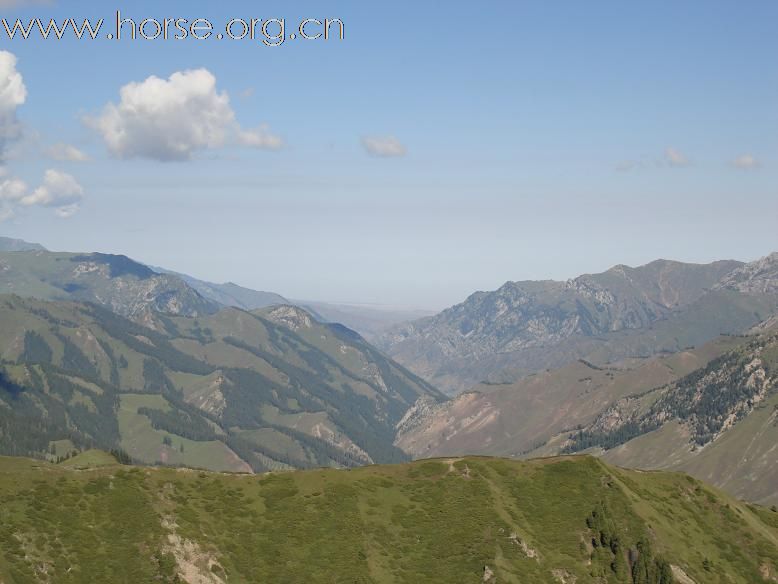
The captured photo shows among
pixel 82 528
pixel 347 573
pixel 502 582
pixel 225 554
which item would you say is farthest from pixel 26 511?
pixel 502 582

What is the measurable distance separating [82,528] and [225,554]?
34402mm

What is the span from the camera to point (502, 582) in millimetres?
198375

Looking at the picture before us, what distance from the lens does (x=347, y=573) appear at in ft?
651

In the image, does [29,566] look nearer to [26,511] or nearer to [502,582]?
[26,511]

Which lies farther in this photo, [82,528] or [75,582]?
[82,528]

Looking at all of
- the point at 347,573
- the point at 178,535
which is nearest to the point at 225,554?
the point at 178,535

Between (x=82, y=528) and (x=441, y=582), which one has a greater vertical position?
(x=82, y=528)

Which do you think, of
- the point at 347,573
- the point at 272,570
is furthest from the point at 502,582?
the point at 272,570

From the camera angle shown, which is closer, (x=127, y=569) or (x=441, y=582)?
(x=127, y=569)

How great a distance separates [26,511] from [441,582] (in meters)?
101

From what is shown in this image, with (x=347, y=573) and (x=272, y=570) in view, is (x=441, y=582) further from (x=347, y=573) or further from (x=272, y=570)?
(x=272, y=570)

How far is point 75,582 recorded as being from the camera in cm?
17850

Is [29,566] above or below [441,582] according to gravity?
above

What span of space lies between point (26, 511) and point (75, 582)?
2544 cm
